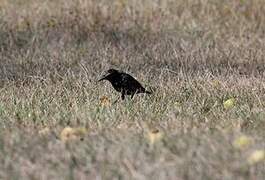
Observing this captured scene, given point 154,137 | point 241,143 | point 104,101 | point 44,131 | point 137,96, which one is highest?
point 241,143

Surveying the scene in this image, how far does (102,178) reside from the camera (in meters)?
3.02

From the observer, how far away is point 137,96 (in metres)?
5.42

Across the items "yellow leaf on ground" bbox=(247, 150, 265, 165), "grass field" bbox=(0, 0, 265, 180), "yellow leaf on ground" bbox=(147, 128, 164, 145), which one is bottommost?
"grass field" bbox=(0, 0, 265, 180)

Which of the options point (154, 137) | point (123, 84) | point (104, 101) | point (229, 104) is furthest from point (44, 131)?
point (123, 84)

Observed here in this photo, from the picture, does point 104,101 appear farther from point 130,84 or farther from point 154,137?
point 154,137

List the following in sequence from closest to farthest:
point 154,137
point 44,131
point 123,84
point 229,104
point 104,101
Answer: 1. point 154,137
2. point 44,131
3. point 229,104
4. point 104,101
5. point 123,84

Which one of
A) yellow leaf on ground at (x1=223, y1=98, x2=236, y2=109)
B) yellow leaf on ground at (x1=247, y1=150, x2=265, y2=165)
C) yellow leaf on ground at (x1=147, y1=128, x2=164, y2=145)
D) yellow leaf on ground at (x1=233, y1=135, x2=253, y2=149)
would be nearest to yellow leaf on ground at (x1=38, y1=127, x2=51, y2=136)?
yellow leaf on ground at (x1=147, y1=128, x2=164, y2=145)

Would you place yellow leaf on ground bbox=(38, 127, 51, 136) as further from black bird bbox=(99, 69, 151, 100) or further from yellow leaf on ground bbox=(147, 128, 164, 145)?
black bird bbox=(99, 69, 151, 100)

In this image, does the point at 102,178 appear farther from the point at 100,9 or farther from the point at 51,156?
the point at 100,9

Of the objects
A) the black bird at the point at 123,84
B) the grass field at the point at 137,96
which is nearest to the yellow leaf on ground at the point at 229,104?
the grass field at the point at 137,96

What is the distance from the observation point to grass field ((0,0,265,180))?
3.16 metres

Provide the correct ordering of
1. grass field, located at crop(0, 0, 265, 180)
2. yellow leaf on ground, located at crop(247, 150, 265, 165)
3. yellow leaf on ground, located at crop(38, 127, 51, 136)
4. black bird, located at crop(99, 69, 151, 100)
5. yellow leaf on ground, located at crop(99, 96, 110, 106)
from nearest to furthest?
yellow leaf on ground, located at crop(247, 150, 265, 165) → grass field, located at crop(0, 0, 265, 180) → yellow leaf on ground, located at crop(38, 127, 51, 136) → yellow leaf on ground, located at crop(99, 96, 110, 106) → black bird, located at crop(99, 69, 151, 100)

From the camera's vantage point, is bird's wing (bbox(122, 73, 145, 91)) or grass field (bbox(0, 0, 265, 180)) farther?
bird's wing (bbox(122, 73, 145, 91))

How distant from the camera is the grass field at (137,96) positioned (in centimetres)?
316
